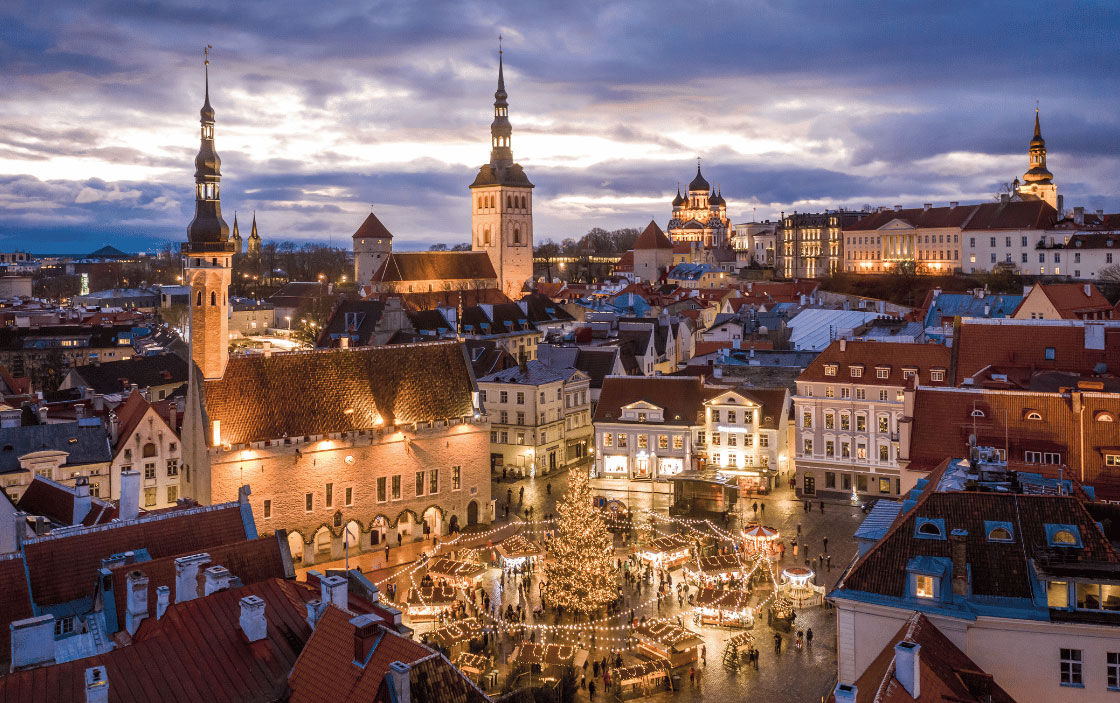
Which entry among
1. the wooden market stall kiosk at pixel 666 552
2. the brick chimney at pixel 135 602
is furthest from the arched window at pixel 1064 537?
the wooden market stall kiosk at pixel 666 552

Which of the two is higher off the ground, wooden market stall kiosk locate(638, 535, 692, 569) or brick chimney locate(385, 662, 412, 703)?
brick chimney locate(385, 662, 412, 703)

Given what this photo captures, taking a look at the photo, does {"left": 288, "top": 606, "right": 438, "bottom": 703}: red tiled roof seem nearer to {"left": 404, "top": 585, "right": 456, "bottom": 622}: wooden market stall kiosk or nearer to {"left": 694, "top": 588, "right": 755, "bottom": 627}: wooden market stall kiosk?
{"left": 404, "top": 585, "right": 456, "bottom": 622}: wooden market stall kiosk

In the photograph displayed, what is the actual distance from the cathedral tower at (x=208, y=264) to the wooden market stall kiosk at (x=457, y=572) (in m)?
12.2

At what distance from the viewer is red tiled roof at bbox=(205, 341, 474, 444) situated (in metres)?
38.0

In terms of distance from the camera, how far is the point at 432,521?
42.0 meters

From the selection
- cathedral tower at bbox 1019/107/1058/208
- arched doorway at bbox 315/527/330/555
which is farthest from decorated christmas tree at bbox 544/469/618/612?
cathedral tower at bbox 1019/107/1058/208

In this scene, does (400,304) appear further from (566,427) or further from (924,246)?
(924,246)

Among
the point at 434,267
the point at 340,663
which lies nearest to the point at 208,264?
the point at 340,663

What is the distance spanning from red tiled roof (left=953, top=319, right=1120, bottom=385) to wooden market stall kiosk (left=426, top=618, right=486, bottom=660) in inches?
966

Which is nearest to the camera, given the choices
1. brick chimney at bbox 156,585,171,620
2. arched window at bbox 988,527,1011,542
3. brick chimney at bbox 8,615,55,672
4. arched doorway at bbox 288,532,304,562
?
brick chimney at bbox 8,615,55,672

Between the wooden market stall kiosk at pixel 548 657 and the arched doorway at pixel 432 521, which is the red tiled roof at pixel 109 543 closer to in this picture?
the wooden market stall kiosk at pixel 548 657

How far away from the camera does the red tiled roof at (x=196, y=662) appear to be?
→ 15055mm

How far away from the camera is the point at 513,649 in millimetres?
29359

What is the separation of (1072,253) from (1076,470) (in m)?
74.6
